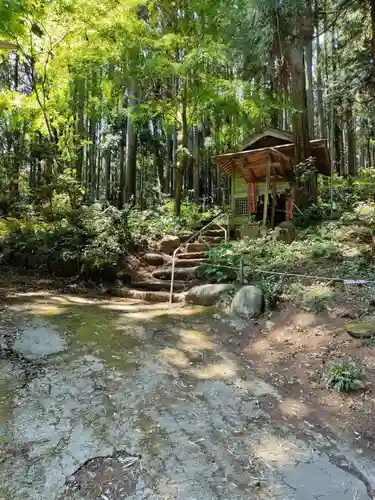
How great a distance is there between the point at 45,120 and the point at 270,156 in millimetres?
6416

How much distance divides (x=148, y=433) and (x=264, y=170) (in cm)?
1019

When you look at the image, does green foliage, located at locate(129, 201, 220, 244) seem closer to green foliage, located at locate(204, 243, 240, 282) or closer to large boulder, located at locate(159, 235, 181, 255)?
large boulder, located at locate(159, 235, 181, 255)

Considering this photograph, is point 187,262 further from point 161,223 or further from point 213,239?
point 161,223

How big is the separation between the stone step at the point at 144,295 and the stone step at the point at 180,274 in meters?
0.86

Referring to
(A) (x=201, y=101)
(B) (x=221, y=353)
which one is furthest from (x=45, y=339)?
(A) (x=201, y=101)

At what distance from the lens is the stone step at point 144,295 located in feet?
21.5

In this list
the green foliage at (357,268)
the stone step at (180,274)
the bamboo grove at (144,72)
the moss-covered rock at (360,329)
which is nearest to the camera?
the moss-covered rock at (360,329)

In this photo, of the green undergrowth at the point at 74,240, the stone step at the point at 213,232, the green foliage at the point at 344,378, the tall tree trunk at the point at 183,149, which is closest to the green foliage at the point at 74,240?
the green undergrowth at the point at 74,240

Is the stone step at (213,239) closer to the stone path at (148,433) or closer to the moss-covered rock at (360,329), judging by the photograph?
the stone path at (148,433)

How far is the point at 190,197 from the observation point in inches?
746

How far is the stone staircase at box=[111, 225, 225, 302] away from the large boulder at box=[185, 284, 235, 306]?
1.27 feet

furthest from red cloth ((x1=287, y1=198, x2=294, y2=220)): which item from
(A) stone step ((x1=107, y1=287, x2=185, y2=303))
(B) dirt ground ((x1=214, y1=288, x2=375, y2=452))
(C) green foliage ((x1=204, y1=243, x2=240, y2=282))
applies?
(B) dirt ground ((x1=214, y1=288, x2=375, y2=452))

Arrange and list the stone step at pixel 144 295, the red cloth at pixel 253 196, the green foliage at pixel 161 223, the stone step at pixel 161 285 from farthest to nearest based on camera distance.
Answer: the red cloth at pixel 253 196 → the green foliage at pixel 161 223 → the stone step at pixel 161 285 → the stone step at pixel 144 295

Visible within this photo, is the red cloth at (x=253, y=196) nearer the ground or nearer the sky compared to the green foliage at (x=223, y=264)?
nearer the sky
